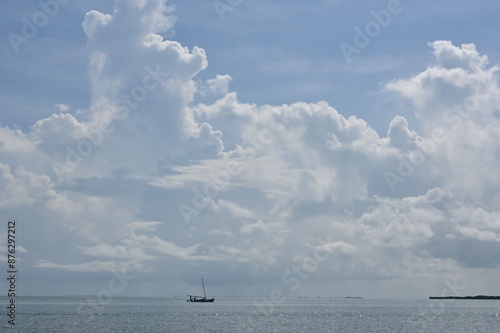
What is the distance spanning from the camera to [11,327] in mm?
130250

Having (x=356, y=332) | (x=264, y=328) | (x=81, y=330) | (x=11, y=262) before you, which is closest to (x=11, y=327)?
(x=81, y=330)

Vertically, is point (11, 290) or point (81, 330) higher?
point (11, 290)

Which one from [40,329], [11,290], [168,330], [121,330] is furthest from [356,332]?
[11,290]

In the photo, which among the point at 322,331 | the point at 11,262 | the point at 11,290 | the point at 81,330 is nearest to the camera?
the point at 11,262

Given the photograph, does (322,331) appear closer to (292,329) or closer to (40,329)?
(292,329)

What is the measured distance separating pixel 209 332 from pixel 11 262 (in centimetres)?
6237

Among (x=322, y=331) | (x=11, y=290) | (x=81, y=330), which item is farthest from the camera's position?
(x=322, y=331)

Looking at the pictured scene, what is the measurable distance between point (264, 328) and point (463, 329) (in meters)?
45.3

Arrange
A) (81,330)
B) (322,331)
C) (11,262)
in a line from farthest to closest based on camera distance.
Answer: (322,331) < (81,330) < (11,262)

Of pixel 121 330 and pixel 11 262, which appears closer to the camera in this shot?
pixel 11 262

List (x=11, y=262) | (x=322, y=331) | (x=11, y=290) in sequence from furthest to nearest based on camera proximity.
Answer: (x=322, y=331), (x=11, y=290), (x=11, y=262)

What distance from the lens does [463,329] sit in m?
139

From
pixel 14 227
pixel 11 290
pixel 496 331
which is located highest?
pixel 14 227

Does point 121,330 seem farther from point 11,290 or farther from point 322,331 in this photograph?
point 11,290
